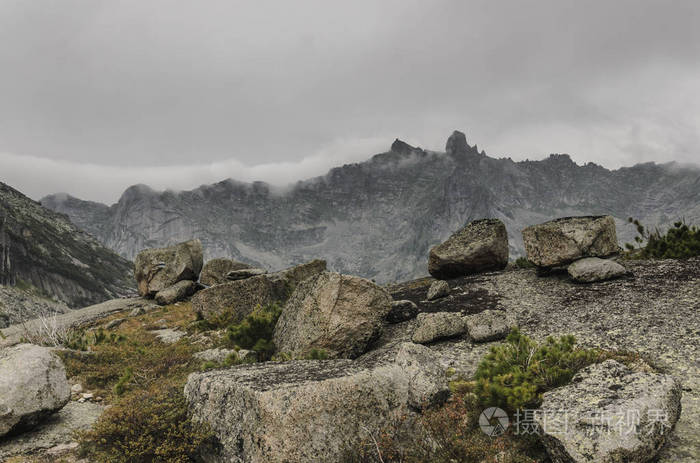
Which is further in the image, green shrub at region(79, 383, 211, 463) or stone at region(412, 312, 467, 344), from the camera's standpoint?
stone at region(412, 312, 467, 344)

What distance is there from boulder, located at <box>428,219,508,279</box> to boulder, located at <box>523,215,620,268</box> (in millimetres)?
3922

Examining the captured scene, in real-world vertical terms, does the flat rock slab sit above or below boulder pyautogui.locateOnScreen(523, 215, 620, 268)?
below

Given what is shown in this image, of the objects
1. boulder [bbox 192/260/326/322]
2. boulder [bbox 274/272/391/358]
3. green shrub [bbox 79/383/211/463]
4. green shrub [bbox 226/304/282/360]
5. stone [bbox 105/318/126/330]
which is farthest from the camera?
stone [bbox 105/318/126/330]

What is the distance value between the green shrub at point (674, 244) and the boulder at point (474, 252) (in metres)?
6.31

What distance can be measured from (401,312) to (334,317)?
15.7 feet

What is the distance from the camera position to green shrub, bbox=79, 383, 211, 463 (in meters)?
6.91

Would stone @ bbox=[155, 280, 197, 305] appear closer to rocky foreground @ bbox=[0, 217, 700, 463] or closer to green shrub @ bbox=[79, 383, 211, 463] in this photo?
rocky foreground @ bbox=[0, 217, 700, 463]

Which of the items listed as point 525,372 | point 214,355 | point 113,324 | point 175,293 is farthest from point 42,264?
point 525,372

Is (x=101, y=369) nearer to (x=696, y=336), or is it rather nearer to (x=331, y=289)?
(x=331, y=289)

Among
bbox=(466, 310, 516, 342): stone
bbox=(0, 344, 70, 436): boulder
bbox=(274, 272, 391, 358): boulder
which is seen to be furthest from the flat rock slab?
bbox=(466, 310, 516, 342): stone

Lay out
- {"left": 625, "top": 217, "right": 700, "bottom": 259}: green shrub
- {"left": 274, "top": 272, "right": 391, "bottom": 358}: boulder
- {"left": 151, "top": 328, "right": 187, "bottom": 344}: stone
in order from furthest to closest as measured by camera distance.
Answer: {"left": 151, "top": 328, "right": 187, "bottom": 344}: stone < {"left": 625, "top": 217, "right": 700, "bottom": 259}: green shrub < {"left": 274, "top": 272, "right": 391, "bottom": 358}: boulder

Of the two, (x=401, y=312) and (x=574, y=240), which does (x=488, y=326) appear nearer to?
(x=401, y=312)

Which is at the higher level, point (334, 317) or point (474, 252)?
point (474, 252)

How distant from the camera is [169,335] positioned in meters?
20.4
